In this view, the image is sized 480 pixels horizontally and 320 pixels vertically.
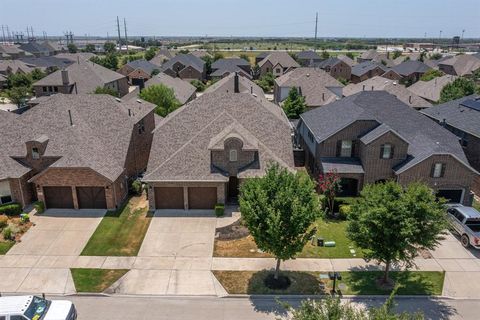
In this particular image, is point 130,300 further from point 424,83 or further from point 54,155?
point 424,83

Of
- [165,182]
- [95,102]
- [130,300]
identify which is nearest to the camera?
[130,300]

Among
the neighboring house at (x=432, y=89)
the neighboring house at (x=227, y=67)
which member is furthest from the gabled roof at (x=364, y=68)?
the neighboring house at (x=432, y=89)

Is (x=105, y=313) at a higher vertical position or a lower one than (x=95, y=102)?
lower

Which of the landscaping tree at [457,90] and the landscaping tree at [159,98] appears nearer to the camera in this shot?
the landscaping tree at [159,98]

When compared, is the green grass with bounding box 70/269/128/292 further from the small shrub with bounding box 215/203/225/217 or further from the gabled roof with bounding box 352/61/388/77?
the gabled roof with bounding box 352/61/388/77

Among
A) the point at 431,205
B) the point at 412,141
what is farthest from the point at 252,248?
the point at 412,141

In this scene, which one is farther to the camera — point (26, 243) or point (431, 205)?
point (26, 243)

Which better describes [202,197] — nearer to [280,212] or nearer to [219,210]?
[219,210]

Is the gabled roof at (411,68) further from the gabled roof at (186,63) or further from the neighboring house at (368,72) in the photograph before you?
the gabled roof at (186,63)
